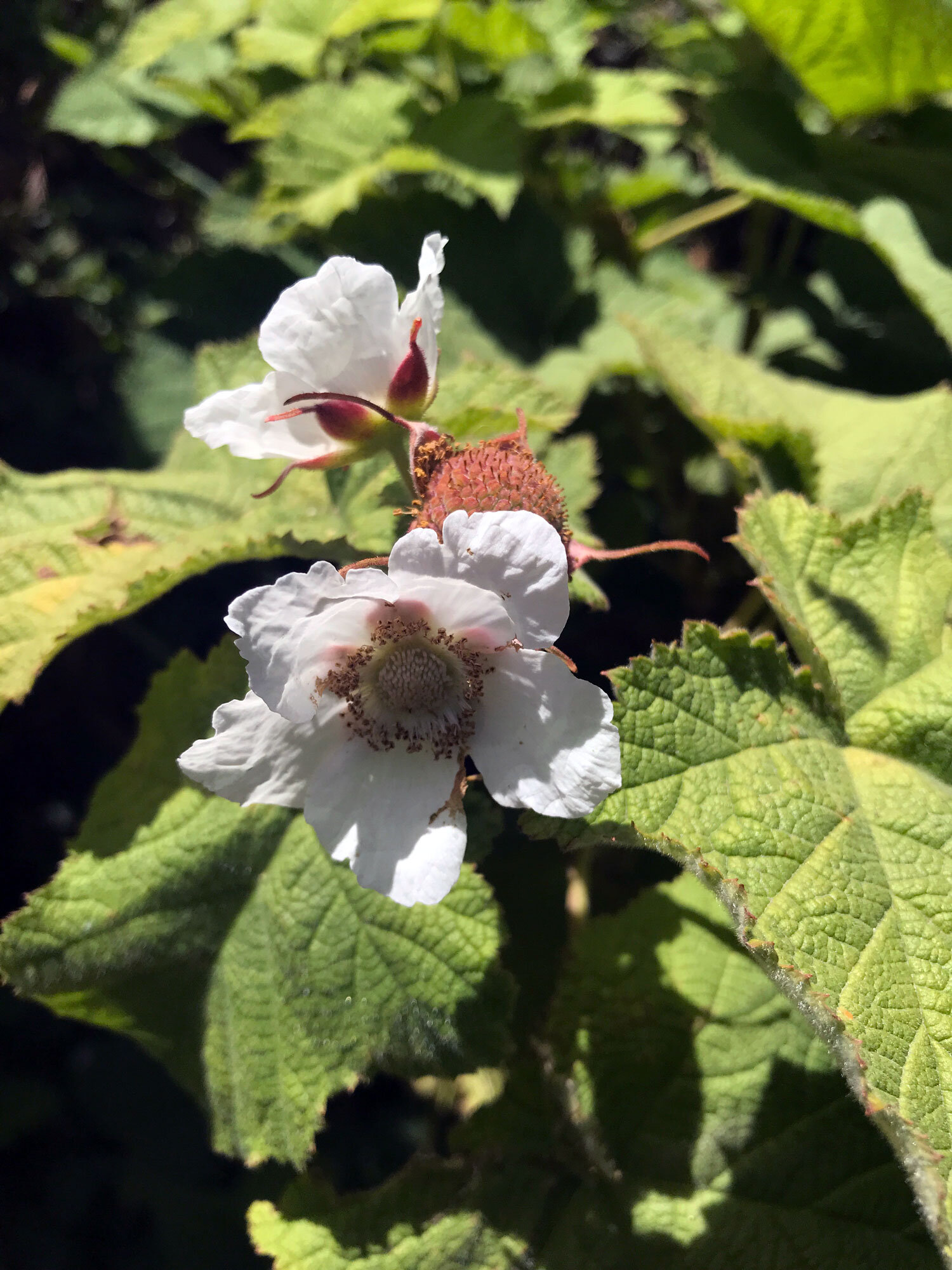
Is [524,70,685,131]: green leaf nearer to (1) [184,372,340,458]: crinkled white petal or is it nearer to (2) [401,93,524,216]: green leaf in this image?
(2) [401,93,524,216]: green leaf

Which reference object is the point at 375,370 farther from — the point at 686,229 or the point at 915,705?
the point at 686,229

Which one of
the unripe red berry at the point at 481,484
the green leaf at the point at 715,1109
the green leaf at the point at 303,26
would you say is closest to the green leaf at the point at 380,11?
the green leaf at the point at 303,26

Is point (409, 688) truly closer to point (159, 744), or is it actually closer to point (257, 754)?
point (257, 754)

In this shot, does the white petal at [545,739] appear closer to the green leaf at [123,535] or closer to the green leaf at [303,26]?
the green leaf at [123,535]

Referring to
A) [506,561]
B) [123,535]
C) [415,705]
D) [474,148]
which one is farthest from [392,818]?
[474,148]

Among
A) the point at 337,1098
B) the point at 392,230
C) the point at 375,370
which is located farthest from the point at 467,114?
the point at 337,1098
